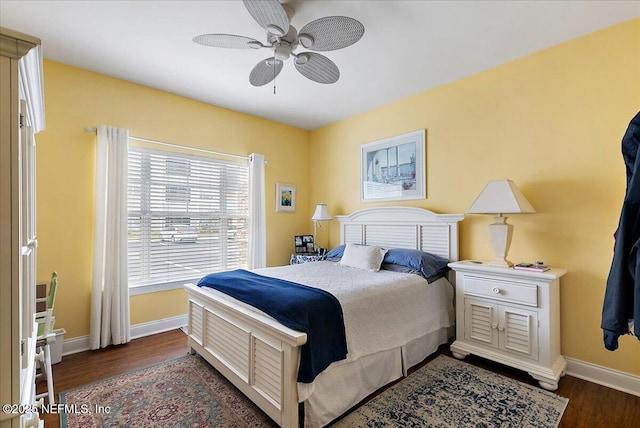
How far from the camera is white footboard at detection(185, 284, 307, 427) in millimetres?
1646

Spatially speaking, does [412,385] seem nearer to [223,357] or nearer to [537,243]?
[223,357]

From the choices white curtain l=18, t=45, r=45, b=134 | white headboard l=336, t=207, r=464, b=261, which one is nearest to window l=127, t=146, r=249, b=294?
white headboard l=336, t=207, r=464, b=261

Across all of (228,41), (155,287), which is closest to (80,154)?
(155,287)

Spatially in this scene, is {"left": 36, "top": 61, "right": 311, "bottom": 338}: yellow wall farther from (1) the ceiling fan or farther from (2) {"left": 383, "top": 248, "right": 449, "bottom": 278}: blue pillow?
(2) {"left": 383, "top": 248, "right": 449, "bottom": 278}: blue pillow

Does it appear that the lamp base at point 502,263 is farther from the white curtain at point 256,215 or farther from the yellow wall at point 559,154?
the white curtain at point 256,215

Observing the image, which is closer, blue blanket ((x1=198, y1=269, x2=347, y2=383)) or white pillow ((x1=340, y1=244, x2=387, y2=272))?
blue blanket ((x1=198, y1=269, x2=347, y2=383))

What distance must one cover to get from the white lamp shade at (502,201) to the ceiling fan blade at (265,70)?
1987 millimetres

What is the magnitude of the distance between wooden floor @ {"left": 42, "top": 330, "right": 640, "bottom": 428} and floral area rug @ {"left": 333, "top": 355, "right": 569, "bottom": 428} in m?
0.11

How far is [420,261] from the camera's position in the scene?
9.23 ft

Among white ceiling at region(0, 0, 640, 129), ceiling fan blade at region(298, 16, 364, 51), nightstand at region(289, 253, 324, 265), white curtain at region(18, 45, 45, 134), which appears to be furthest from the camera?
nightstand at region(289, 253, 324, 265)

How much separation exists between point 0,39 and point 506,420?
2874mm

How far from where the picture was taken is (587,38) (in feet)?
7.69

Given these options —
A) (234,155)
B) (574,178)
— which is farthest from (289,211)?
(574,178)

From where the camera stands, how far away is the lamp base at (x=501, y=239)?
2492mm
